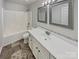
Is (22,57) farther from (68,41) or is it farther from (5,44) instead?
(68,41)

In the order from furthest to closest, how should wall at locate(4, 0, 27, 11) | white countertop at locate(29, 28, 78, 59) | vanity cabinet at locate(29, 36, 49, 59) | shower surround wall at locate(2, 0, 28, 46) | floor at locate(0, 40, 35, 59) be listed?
wall at locate(4, 0, 27, 11)
shower surround wall at locate(2, 0, 28, 46)
floor at locate(0, 40, 35, 59)
vanity cabinet at locate(29, 36, 49, 59)
white countertop at locate(29, 28, 78, 59)

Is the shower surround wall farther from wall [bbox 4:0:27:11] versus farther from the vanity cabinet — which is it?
the vanity cabinet

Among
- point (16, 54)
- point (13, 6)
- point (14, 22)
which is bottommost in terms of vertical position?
point (16, 54)

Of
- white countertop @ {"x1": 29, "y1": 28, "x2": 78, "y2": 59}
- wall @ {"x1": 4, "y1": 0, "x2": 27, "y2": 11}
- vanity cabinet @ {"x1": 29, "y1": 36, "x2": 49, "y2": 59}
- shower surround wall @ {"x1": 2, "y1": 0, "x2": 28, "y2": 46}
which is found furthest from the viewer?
wall @ {"x1": 4, "y1": 0, "x2": 27, "y2": 11}

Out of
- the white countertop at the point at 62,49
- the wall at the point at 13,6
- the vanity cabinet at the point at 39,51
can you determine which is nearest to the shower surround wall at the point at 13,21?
the wall at the point at 13,6

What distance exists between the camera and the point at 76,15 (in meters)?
1.52

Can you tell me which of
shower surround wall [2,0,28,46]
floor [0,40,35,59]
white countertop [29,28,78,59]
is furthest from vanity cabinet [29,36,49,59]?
shower surround wall [2,0,28,46]

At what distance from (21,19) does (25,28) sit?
0.68 metres

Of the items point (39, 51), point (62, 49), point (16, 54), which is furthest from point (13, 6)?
point (62, 49)

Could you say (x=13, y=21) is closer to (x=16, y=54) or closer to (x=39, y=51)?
(x=16, y=54)

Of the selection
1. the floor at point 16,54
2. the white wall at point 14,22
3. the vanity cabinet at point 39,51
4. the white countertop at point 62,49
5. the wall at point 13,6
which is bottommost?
the floor at point 16,54

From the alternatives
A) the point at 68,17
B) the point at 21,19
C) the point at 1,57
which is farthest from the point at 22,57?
the point at 21,19

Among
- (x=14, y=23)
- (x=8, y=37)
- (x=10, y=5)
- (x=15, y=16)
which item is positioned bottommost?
(x=8, y=37)

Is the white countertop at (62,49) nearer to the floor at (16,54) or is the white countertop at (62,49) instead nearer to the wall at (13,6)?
the floor at (16,54)
